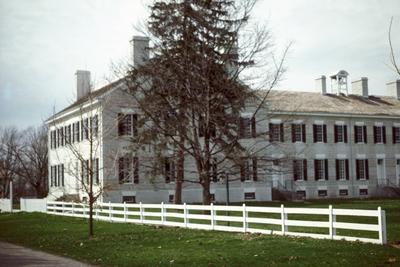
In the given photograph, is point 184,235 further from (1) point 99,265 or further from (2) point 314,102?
(2) point 314,102

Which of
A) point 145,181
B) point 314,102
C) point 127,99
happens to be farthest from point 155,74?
point 314,102

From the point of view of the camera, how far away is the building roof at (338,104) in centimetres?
4275

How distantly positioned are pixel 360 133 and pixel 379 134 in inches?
85.4

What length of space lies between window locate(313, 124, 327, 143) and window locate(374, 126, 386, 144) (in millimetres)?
5279

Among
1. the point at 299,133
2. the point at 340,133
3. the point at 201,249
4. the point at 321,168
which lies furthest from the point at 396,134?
the point at 201,249

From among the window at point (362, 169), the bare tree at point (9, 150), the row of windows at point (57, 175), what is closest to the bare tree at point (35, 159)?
the bare tree at point (9, 150)

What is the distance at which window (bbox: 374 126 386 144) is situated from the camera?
46.5 metres

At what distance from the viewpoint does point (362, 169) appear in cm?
4562

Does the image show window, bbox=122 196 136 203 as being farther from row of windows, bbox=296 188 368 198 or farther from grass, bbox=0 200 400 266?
grass, bbox=0 200 400 266

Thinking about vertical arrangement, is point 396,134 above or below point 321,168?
above

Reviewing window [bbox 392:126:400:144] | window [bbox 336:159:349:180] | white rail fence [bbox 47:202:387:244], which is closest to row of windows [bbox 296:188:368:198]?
window [bbox 336:159:349:180]

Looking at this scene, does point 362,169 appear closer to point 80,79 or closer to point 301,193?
point 301,193

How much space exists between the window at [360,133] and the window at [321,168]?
3.66m

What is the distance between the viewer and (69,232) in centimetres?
2050
